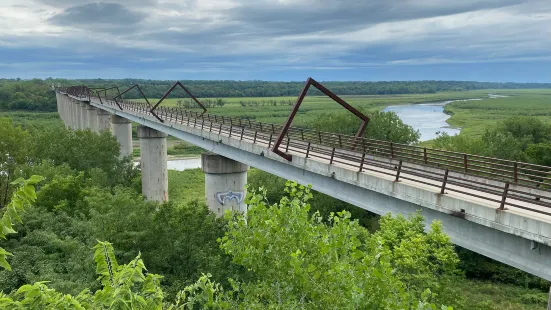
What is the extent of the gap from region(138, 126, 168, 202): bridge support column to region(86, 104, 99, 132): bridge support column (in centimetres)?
3831

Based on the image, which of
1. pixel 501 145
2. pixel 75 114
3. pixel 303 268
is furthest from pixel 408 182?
pixel 75 114

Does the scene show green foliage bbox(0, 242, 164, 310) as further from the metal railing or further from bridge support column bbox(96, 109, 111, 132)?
bridge support column bbox(96, 109, 111, 132)

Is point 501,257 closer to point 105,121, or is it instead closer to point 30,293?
point 30,293

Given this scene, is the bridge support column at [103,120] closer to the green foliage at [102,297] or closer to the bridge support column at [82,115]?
the bridge support column at [82,115]

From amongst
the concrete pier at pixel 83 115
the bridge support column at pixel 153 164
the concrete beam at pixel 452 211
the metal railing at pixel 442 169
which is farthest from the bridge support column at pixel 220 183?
the concrete pier at pixel 83 115

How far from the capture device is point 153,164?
176 ft

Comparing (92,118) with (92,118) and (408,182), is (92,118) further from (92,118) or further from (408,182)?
(408,182)

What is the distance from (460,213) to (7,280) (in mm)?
18448

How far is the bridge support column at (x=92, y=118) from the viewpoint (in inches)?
3509

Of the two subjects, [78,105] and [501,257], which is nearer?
[501,257]

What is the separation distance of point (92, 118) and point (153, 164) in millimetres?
43243

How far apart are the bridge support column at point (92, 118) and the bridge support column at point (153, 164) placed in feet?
126

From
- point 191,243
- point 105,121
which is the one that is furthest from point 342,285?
point 105,121

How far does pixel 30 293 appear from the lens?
18.3 feet
